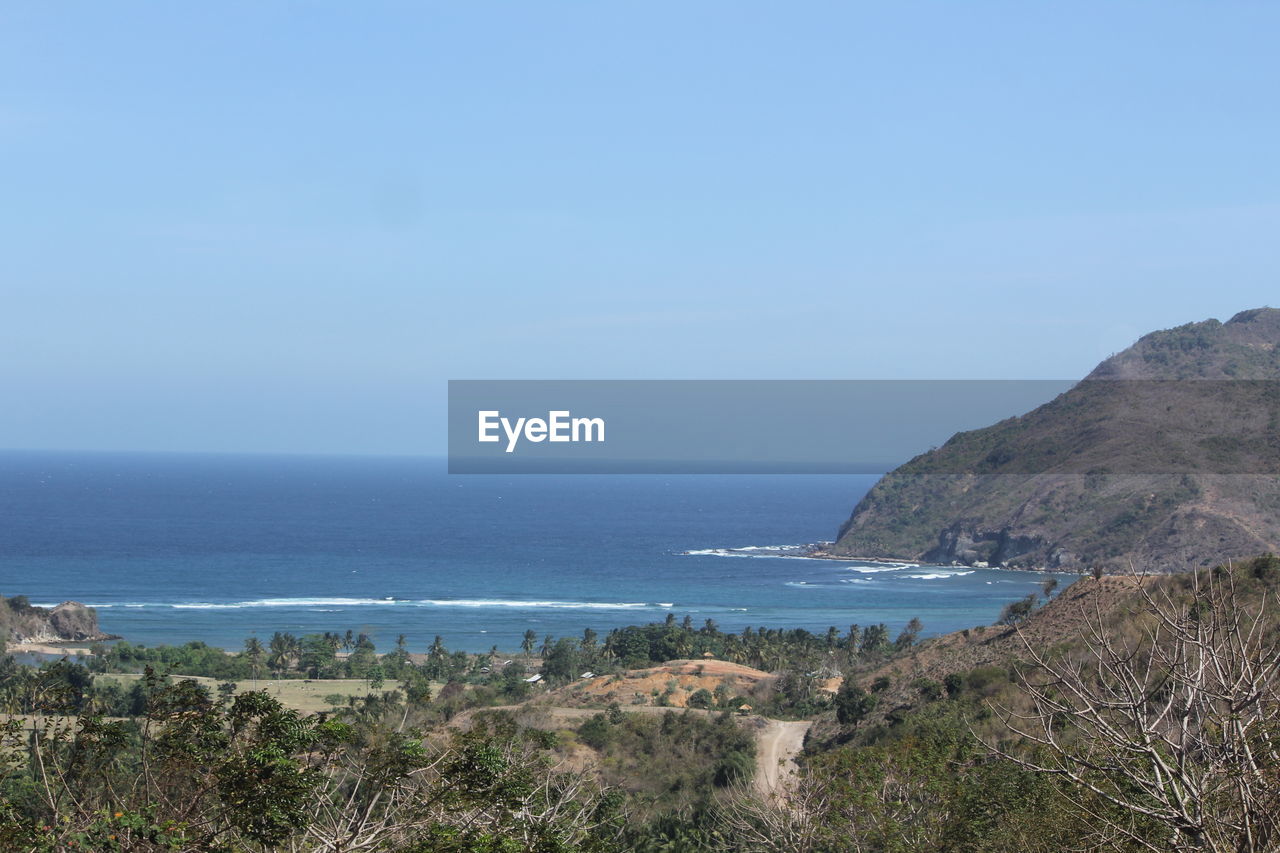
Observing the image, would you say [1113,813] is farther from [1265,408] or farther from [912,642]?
[1265,408]

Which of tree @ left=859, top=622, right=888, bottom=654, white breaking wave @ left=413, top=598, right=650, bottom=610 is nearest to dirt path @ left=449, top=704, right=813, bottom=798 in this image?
tree @ left=859, top=622, right=888, bottom=654

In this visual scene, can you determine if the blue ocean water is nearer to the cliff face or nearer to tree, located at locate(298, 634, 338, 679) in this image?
the cliff face

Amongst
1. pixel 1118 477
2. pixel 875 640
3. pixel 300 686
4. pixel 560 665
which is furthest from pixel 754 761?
pixel 1118 477

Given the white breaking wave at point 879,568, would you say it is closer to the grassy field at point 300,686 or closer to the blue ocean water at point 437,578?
the blue ocean water at point 437,578

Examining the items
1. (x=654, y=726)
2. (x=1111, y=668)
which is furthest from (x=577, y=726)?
(x=1111, y=668)

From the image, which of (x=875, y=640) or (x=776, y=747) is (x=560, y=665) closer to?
(x=875, y=640)

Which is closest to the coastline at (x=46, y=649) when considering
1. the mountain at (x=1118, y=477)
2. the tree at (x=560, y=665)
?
the tree at (x=560, y=665)
